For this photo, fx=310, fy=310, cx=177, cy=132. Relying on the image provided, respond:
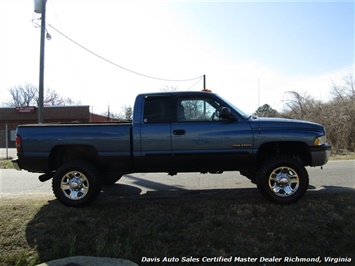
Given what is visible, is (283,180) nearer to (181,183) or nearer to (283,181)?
(283,181)

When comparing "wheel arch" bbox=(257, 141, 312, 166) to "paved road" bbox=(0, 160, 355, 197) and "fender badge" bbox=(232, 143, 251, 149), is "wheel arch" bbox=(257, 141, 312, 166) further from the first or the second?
"paved road" bbox=(0, 160, 355, 197)

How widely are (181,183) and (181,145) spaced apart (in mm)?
2731

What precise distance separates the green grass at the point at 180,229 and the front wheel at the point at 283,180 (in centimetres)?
17

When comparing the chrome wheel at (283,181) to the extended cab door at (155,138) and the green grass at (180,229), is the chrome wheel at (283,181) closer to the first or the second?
the green grass at (180,229)

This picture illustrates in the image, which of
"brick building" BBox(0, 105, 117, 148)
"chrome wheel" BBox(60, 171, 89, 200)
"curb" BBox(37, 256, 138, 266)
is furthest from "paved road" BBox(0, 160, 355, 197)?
"brick building" BBox(0, 105, 117, 148)

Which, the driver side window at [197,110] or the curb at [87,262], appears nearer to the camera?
the curb at [87,262]

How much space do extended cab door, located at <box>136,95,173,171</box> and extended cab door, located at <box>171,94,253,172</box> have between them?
134mm

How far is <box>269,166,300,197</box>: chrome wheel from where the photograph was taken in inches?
210

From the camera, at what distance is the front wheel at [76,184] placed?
545 cm

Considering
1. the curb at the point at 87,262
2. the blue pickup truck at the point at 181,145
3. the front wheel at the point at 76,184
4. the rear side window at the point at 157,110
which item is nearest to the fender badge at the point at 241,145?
the blue pickup truck at the point at 181,145

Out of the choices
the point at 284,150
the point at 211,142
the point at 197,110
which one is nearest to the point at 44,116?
the point at 197,110

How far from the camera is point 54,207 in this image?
552 cm

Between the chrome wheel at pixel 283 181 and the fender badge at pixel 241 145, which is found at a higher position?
the fender badge at pixel 241 145

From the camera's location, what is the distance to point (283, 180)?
5.36 m
